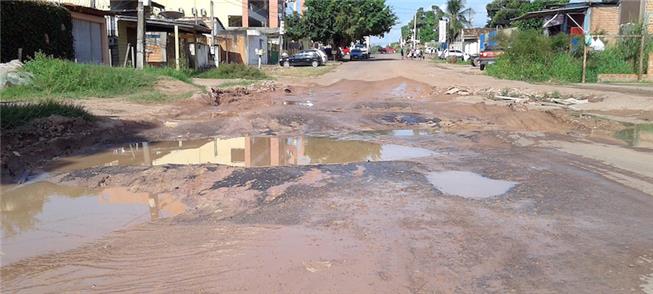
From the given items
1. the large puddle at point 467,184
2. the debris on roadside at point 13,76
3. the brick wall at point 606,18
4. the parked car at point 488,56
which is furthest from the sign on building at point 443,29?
the large puddle at point 467,184

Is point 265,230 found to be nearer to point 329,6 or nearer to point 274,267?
point 274,267

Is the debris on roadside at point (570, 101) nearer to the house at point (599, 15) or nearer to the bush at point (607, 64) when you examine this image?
the bush at point (607, 64)

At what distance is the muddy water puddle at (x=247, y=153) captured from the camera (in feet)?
28.6

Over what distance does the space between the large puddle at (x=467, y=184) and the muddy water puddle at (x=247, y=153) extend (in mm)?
1521

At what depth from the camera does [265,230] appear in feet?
17.0

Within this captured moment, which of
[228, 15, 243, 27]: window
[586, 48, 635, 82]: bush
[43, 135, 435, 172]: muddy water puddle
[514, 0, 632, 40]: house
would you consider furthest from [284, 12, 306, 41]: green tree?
[43, 135, 435, 172]: muddy water puddle

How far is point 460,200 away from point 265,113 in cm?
A: 832

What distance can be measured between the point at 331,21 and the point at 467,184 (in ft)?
161

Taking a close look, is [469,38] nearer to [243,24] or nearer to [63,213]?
[243,24]

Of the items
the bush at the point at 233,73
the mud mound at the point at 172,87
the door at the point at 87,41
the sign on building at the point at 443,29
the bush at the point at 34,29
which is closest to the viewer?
the mud mound at the point at 172,87

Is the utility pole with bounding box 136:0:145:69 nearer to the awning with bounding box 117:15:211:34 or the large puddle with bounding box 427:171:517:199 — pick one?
the awning with bounding box 117:15:211:34

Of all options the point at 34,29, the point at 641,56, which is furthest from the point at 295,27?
the point at 641,56

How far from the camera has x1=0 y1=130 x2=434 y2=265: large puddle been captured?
5.35 meters

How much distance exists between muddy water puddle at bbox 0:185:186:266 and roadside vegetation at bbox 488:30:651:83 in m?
21.0
